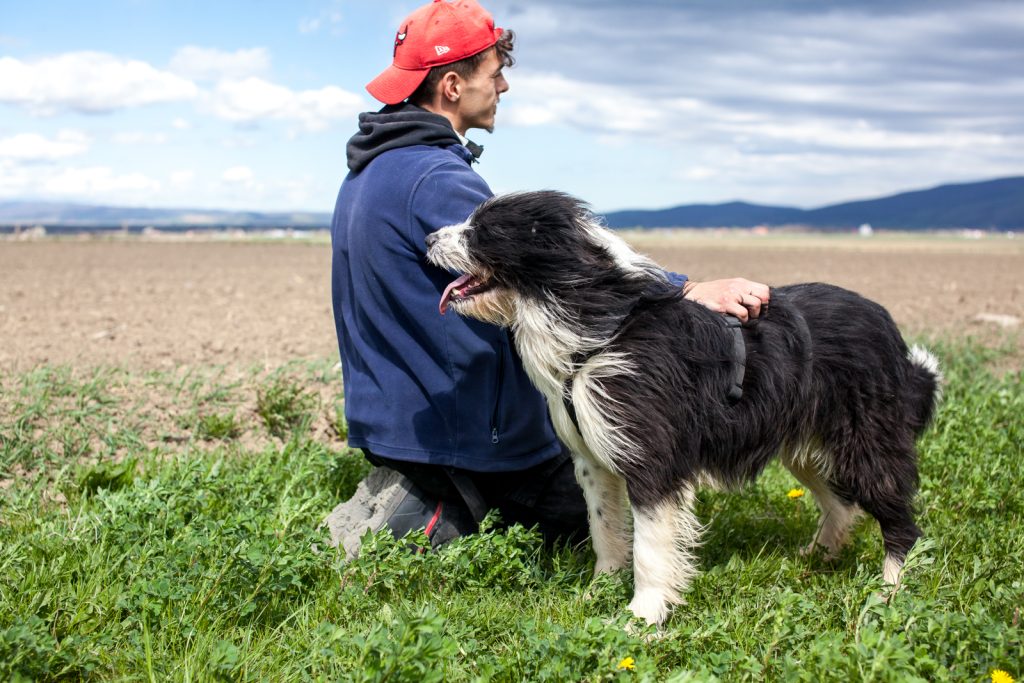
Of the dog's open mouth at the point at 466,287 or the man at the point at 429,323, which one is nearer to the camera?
the dog's open mouth at the point at 466,287

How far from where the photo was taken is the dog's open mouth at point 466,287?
3678 mm

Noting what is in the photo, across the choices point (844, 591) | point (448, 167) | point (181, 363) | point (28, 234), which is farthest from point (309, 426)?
point (28, 234)

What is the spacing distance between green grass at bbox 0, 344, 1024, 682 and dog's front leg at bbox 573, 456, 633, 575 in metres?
0.16

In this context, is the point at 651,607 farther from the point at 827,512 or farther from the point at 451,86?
the point at 451,86

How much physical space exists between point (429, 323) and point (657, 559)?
4.70 feet

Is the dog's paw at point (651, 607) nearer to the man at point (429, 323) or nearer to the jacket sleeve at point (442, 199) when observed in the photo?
the man at point (429, 323)

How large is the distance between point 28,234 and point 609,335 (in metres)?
49.4

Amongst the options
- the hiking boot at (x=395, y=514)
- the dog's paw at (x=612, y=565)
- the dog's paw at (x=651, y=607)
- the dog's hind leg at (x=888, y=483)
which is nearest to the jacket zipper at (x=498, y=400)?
the hiking boot at (x=395, y=514)

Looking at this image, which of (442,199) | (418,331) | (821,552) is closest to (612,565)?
(821,552)

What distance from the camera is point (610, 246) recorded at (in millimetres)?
3635

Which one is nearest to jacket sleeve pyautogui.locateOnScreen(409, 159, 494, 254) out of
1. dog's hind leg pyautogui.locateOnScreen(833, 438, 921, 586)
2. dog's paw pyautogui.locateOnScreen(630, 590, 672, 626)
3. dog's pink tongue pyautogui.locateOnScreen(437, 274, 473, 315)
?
dog's pink tongue pyautogui.locateOnScreen(437, 274, 473, 315)

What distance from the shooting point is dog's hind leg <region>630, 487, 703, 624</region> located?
366cm

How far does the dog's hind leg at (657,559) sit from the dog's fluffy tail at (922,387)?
130 centimetres

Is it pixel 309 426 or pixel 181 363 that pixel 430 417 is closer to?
pixel 309 426
